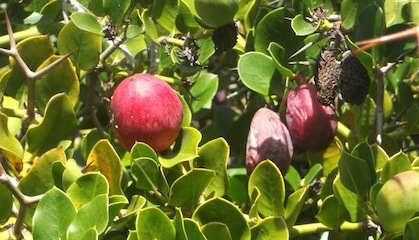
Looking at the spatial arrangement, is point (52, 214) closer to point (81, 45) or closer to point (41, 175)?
point (41, 175)

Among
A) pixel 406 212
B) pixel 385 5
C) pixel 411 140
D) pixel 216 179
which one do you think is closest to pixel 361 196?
pixel 406 212

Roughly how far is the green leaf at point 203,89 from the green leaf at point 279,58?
192mm

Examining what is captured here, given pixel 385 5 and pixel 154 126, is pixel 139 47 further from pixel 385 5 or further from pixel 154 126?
pixel 385 5

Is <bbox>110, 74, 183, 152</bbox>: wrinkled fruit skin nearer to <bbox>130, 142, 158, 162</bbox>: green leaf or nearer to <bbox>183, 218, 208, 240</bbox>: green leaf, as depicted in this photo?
<bbox>130, 142, 158, 162</bbox>: green leaf

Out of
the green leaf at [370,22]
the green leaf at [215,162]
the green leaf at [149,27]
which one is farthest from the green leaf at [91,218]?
the green leaf at [370,22]

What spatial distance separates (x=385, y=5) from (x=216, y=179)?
1.21 ft

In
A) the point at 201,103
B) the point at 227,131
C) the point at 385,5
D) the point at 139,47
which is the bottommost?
the point at 227,131

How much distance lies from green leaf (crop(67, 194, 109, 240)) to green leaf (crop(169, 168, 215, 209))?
0.46ft

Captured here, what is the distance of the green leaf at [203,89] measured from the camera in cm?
150

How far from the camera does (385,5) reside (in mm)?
1298

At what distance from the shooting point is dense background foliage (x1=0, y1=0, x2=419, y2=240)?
111cm

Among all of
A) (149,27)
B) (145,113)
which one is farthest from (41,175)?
(149,27)

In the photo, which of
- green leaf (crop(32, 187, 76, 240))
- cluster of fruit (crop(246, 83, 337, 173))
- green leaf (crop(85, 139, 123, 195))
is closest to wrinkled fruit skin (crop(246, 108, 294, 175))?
cluster of fruit (crop(246, 83, 337, 173))

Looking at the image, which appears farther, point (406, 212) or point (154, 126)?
point (154, 126)
